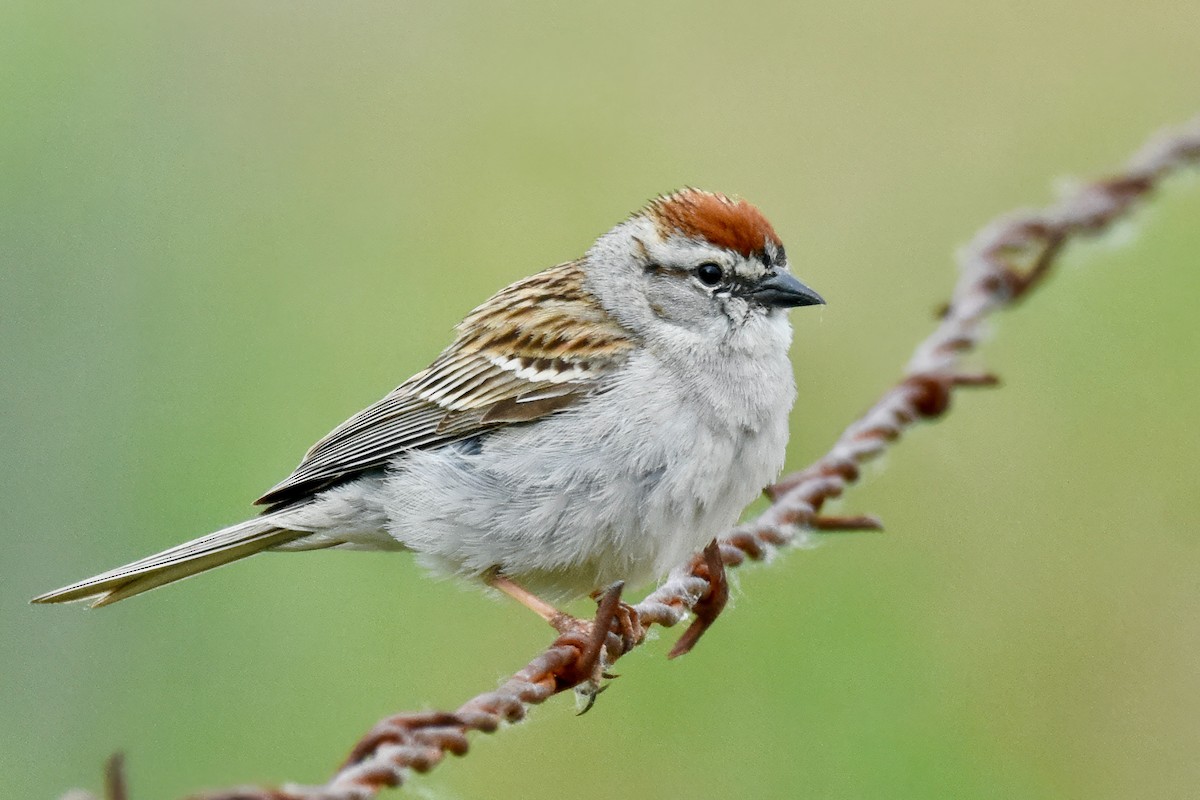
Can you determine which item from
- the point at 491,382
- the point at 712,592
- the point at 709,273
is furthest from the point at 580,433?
the point at 712,592

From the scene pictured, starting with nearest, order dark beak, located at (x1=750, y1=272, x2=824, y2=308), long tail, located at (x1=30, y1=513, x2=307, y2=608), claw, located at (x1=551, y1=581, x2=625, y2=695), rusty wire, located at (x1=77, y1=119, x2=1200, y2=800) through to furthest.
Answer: rusty wire, located at (x1=77, y1=119, x2=1200, y2=800)
claw, located at (x1=551, y1=581, x2=625, y2=695)
long tail, located at (x1=30, y1=513, x2=307, y2=608)
dark beak, located at (x1=750, y1=272, x2=824, y2=308)

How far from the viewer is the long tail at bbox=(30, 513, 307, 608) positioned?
11.7 ft

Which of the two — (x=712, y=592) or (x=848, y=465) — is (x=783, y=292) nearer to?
(x=712, y=592)

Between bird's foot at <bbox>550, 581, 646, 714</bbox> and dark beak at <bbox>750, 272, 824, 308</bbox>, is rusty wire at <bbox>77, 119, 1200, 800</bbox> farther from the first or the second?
dark beak at <bbox>750, 272, 824, 308</bbox>

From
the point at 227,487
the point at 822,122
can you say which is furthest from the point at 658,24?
the point at 227,487

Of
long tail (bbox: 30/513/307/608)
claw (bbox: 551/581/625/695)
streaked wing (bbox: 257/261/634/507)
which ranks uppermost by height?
streaked wing (bbox: 257/261/634/507)

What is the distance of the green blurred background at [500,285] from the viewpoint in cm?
485

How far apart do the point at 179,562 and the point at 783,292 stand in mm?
1629

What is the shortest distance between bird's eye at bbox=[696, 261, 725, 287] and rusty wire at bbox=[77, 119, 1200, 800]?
0.94m

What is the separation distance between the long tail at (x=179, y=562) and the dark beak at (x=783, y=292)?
1.36m

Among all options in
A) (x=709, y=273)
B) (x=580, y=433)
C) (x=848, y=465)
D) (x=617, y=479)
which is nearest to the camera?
(x=848, y=465)

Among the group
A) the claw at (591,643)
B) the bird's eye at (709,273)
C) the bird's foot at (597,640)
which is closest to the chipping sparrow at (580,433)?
the bird's eye at (709,273)

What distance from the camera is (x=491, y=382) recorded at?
4.11m

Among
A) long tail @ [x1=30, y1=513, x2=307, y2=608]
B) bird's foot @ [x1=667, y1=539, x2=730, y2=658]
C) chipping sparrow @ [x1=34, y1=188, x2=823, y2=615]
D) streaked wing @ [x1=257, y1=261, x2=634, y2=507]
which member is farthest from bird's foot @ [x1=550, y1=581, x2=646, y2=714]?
long tail @ [x1=30, y1=513, x2=307, y2=608]
